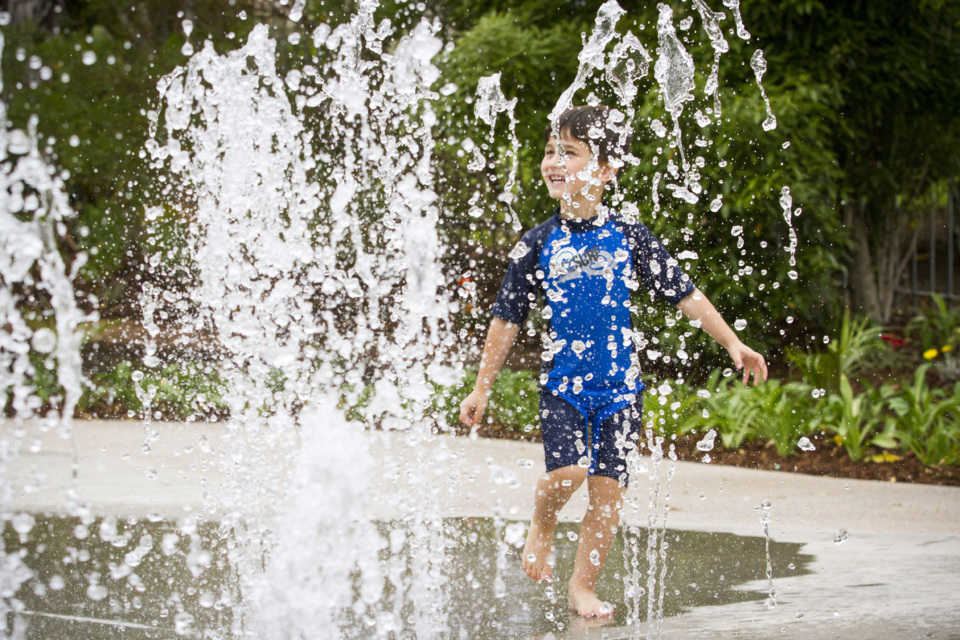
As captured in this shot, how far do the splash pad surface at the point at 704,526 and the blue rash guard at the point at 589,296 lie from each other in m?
0.64

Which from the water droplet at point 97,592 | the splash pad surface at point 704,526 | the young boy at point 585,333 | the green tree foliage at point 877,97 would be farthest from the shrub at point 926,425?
the water droplet at point 97,592

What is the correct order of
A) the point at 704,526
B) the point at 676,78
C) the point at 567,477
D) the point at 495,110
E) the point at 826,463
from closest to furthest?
the point at 567,477 → the point at 704,526 → the point at 826,463 → the point at 676,78 → the point at 495,110

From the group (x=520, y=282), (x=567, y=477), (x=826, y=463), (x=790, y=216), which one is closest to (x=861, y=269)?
(x=790, y=216)

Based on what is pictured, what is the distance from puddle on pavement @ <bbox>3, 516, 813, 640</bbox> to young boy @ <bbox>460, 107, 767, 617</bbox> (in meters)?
0.21

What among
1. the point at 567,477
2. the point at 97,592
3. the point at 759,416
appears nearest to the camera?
the point at 567,477

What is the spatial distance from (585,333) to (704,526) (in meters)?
1.47

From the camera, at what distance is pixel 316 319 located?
8688mm

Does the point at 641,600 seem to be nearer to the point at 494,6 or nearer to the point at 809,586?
the point at 809,586

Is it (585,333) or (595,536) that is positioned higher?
(585,333)

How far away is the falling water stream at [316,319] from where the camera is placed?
3.23 m

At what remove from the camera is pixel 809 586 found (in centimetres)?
338

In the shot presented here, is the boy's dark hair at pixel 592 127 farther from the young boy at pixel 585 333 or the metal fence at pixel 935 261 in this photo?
the metal fence at pixel 935 261

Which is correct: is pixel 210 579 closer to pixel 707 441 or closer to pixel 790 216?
pixel 707 441

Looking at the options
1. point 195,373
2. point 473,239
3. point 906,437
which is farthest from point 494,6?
point 906,437
